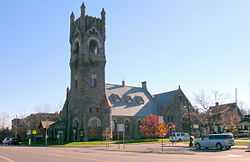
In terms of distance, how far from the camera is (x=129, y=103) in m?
90.4

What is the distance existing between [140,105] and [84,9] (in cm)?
2499

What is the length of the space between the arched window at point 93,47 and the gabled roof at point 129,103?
31.0ft

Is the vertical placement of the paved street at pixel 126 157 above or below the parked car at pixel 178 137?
above

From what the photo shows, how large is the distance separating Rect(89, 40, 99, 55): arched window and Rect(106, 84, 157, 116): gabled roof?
9462 mm

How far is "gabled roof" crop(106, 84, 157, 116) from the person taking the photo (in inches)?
3404

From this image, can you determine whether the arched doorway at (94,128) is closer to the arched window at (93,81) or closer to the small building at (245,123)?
the arched window at (93,81)

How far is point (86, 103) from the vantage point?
78.7 metres

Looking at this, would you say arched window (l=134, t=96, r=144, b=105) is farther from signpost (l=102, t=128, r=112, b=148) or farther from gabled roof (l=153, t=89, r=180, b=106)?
signpost (l=102, t=128, r=112, b=148)

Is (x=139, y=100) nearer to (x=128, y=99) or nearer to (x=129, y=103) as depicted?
(x=128, y=99)

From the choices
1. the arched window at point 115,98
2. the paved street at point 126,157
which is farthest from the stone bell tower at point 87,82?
the paved street at point 126,157

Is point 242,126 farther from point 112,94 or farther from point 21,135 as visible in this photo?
point 21,135

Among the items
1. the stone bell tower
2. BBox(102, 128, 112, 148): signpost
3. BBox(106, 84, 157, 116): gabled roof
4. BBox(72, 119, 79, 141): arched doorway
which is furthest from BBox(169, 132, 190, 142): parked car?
BBox(72, 119, 79, 141): arched doorway

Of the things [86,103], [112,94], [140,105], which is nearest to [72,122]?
[86,103]

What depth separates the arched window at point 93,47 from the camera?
82.1 m
